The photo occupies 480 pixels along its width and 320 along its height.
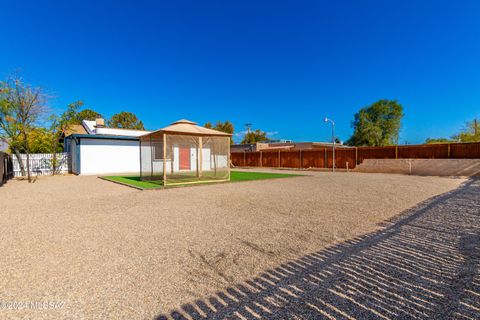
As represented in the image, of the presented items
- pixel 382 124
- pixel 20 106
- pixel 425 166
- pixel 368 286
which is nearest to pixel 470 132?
pixel 382 124

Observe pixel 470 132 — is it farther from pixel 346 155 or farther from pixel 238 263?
pixel 238 263

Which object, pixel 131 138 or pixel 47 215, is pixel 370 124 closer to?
pixel 131 138

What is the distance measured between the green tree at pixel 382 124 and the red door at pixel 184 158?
28.0 meters

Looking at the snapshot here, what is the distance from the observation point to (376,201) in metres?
6.55

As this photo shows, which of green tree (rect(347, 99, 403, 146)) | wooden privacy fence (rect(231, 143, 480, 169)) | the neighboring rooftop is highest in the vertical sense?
green tree (rect(347, 99, 403, 146))

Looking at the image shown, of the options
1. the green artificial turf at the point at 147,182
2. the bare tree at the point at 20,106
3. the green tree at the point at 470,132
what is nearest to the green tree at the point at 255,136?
the green tree at the point at 470,132

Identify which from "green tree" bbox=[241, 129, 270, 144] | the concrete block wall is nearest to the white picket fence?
the concrete block wall

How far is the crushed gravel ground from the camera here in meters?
2.03

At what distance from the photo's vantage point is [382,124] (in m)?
35.8

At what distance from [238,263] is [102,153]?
1649 cm

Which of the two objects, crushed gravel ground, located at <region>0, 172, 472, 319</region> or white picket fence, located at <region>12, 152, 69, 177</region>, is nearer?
crushed gravel ground, located at <region>0, 172, 472, 319</region>

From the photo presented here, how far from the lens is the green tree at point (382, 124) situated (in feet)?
116

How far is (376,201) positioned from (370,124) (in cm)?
3348

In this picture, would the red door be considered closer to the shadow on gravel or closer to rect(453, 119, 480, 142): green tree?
the shadow on gravel
